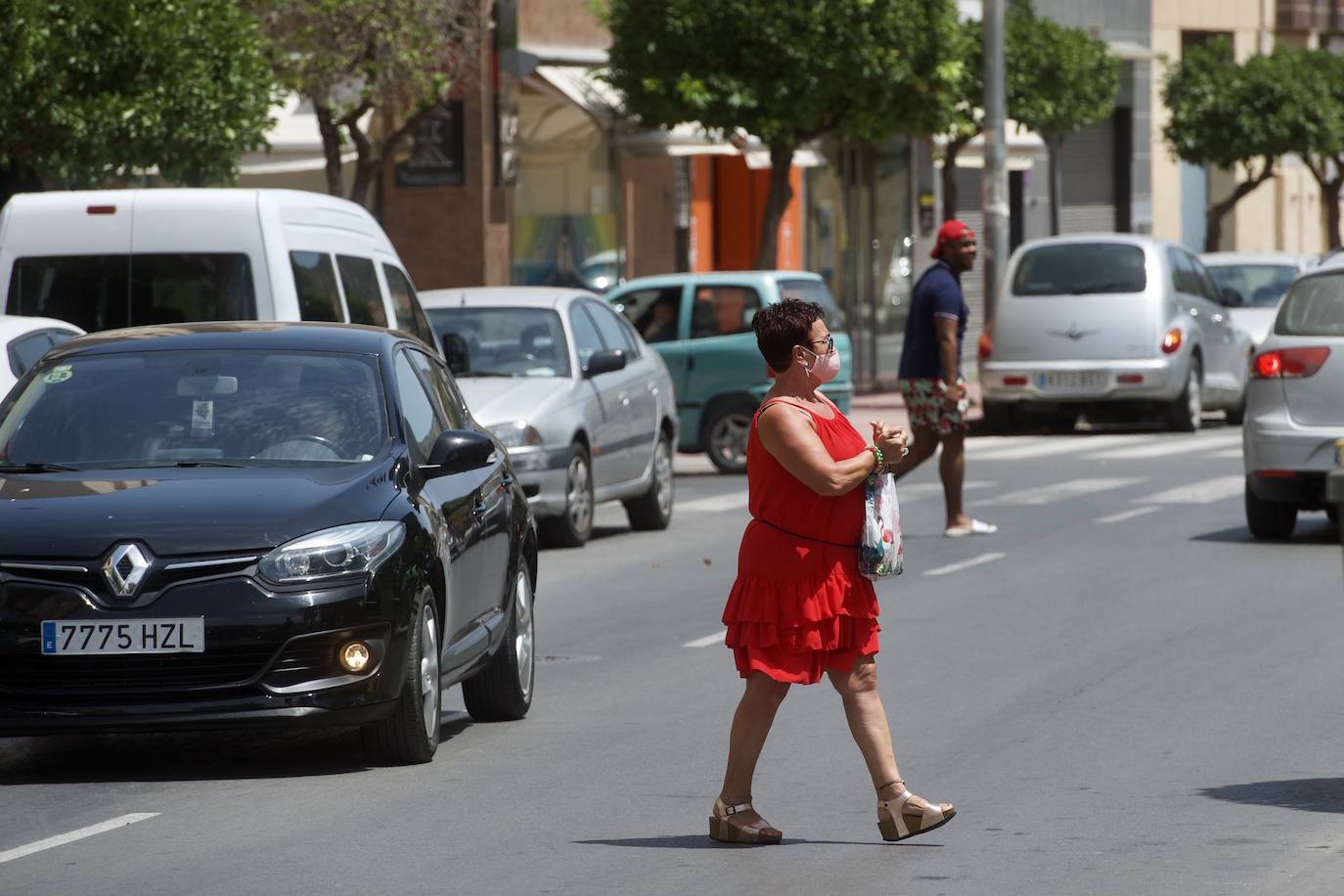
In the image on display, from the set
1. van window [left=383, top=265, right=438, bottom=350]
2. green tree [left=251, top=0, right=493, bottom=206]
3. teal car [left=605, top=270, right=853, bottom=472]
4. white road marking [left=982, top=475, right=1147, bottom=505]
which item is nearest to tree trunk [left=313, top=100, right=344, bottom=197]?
green tree [left=251, top=0, right=493, bottom=206]

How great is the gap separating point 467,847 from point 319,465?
1.90 m

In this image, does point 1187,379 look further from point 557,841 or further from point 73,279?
point 557,841

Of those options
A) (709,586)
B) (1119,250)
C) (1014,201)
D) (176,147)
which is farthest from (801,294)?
(1014,201)

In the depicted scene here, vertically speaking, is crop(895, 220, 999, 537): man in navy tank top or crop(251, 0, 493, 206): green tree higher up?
crop(251, 0, 493, 206): green tree

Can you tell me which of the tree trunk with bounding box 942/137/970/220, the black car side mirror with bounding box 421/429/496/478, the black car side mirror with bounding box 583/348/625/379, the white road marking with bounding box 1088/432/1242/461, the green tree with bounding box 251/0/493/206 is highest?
the green tree with bounding box 251/0/493/206

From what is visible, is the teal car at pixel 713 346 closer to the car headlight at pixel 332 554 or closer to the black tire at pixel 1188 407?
the black tire at pixel 1188 407

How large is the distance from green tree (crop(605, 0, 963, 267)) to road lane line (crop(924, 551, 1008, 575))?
44.3ft

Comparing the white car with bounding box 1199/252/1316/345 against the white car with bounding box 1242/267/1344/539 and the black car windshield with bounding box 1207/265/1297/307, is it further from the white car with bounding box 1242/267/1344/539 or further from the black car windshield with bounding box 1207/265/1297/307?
the white car with bounding box 1242/267/1344/539

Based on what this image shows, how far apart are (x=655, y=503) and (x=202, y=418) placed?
8591mm

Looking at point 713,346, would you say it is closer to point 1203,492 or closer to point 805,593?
point 1203,492

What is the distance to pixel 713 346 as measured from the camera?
845 inches

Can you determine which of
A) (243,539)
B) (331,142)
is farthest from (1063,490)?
(243,539)

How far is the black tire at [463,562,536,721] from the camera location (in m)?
9.57

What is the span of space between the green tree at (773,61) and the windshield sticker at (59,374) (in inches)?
758
